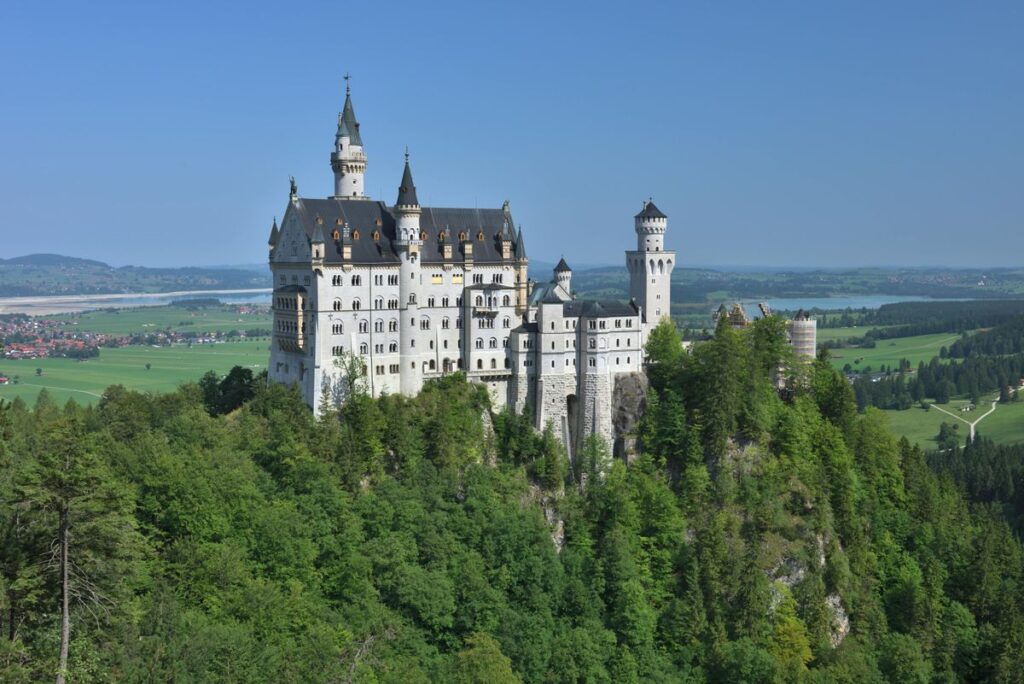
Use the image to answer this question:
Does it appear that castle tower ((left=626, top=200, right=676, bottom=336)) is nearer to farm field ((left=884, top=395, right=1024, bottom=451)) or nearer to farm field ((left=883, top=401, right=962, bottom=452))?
farm field ((left=884, top=395, right=1024, bottom=451))

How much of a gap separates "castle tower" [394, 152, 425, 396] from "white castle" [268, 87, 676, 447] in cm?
9

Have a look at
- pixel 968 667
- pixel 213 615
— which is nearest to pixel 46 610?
pixel 213 615

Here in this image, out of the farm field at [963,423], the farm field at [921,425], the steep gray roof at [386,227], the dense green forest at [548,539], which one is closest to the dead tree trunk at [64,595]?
the dense green forest at [548,539]

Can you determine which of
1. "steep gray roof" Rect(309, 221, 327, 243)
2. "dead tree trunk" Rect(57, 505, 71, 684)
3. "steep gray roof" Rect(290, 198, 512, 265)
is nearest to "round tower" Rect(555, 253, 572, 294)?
"steep gray roof" Rect(290, 198, 512, 265)

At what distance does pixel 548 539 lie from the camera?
240ft

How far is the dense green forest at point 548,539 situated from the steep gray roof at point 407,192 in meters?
12.5

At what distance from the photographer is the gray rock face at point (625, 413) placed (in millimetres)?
80750

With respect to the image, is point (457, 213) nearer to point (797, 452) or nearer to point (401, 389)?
point (401, 389)

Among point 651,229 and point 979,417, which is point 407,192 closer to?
point 651,229

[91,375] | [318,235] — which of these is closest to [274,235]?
[318,235]

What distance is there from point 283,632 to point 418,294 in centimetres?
2746

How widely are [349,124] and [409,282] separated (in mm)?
12991

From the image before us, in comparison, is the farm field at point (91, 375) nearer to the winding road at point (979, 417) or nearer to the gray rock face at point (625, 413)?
the gray rock face at point (625, 413)

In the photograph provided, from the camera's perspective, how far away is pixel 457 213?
82.4 meters
